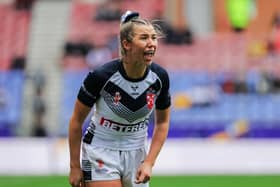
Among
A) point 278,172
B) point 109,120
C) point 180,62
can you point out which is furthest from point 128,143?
point 180,62

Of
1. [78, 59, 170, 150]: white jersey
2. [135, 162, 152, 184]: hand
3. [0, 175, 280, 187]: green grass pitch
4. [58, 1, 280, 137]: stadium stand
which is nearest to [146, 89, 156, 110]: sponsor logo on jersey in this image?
[78, 59, 170, 150]: white jersey

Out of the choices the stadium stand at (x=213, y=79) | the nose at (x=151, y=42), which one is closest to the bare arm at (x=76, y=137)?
the nose at (x=151, y=42)

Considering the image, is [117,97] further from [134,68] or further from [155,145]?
[155,145]

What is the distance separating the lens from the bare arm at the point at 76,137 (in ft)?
19.7

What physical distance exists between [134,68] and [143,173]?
761mm

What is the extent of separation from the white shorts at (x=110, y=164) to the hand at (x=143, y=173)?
0.07 metres

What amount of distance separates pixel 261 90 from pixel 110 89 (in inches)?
605

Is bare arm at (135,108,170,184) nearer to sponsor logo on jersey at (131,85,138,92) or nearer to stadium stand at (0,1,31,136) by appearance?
sponsor logo on jersey at (131,85,138,92)

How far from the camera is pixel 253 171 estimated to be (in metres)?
16.5

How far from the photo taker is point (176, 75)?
21.6 meters

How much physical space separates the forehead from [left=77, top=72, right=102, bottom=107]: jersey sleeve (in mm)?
423

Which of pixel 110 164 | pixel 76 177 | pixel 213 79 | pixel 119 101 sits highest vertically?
pixel 119 101

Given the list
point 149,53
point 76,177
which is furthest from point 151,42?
point 76,177

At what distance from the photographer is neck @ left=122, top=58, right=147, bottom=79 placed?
594 centimetres
